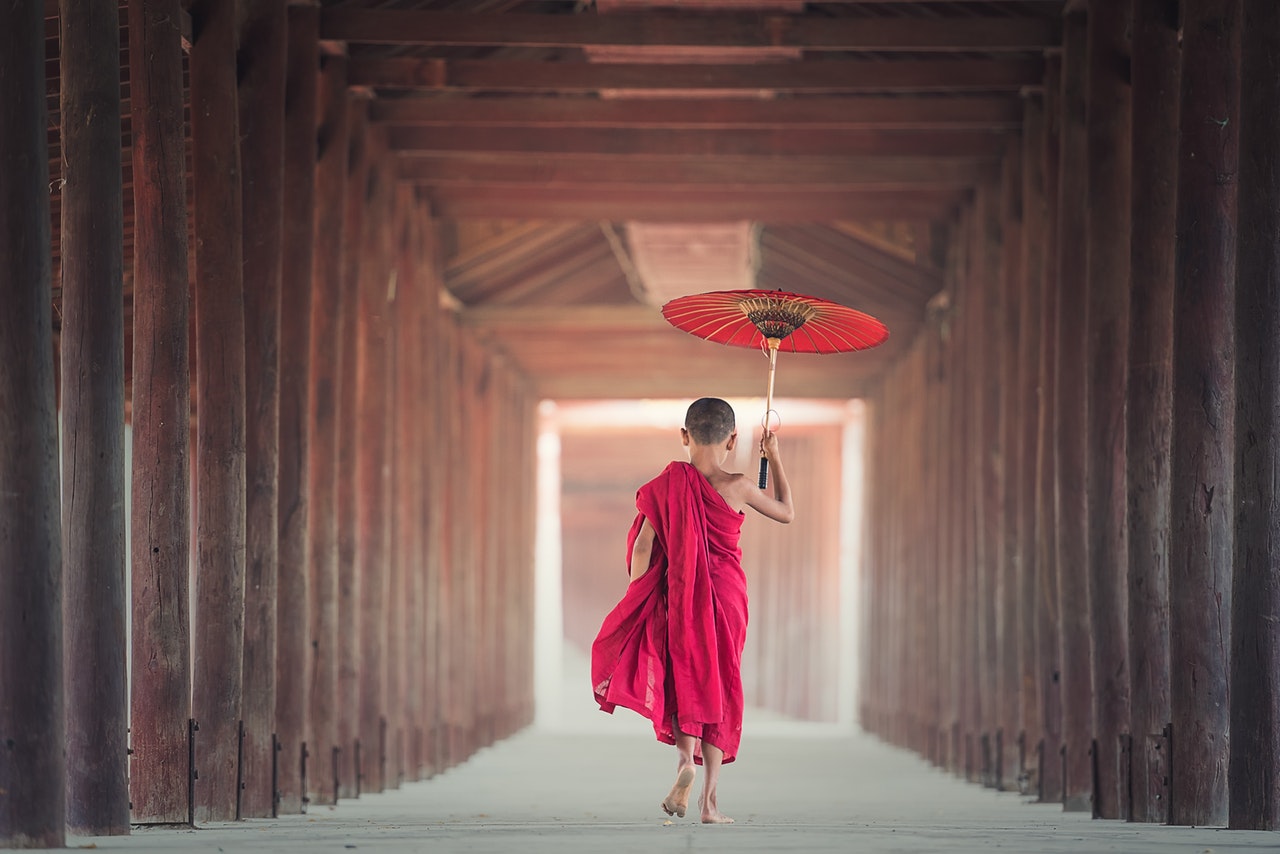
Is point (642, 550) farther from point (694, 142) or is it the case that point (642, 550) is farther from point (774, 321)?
point (694, 142)

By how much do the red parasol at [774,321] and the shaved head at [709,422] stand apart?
0.24 metres

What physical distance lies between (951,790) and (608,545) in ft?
93.4

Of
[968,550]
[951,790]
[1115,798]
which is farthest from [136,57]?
[968,550]

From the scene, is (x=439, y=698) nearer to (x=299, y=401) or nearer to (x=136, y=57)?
(x=299, y=401)

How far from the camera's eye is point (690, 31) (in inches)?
440

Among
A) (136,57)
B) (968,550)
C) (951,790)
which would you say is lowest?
(951,790)

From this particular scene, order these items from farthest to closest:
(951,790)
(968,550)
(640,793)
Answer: (968,550), (951,790), (640,793)

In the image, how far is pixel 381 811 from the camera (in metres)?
9.70

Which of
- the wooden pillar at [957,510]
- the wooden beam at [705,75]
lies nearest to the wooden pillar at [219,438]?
the wooden beam at [705,75]

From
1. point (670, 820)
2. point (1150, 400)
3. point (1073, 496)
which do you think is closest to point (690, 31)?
point (1073, 496)

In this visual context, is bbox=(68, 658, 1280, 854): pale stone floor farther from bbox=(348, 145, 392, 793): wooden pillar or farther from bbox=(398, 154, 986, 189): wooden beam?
bbox=(398, 154, 986, 189): wooden beam

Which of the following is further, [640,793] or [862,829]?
[640,793]

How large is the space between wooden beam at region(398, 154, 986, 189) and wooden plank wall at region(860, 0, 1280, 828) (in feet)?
1.68

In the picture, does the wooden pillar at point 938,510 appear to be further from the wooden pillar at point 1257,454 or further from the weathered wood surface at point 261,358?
the wooden pillar at point 1257,454
